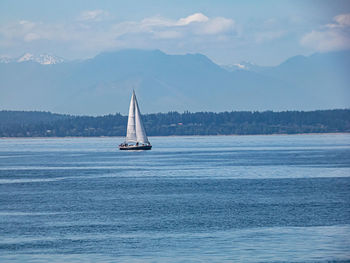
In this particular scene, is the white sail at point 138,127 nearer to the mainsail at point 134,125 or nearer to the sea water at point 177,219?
the mainsail at point 134,125

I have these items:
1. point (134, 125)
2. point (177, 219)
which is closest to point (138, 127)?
point (134, 125)

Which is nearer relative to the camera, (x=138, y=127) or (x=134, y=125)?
(x=138, y=127)

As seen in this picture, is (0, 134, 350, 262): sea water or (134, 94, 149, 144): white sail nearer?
(0, 134, 350, 262): sea water

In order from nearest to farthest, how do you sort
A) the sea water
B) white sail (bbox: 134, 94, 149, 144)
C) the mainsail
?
the sea water → the mainsail → white sail (bbox: 134, 94, 149, 144)

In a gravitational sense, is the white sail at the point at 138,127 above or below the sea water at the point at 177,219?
above

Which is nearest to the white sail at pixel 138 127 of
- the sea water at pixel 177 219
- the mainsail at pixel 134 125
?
the mainsail at pixel 134 125

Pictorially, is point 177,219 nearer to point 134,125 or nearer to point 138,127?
point 138,127

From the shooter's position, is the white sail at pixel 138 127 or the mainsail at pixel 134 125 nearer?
the mainsail at pixel 134 125

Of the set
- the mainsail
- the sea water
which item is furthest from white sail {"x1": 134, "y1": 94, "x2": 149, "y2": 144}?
the sea water

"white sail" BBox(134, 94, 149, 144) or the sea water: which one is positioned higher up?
"white sail" BBox(134, 94, 149, 144)

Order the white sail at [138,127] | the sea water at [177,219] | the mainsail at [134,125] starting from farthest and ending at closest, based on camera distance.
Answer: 1. the white sail at [138,127]
2. the mainsail at [134,125]
3. the sea water at [177,219]

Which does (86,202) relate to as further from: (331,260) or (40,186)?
(331,260)

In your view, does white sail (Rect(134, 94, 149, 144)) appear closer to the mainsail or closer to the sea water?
the mainsail

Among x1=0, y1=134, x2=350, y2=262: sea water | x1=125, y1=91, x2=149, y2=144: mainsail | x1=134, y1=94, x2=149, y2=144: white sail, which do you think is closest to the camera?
x1=0, y1=134, x2=350, y2=262: sea water
